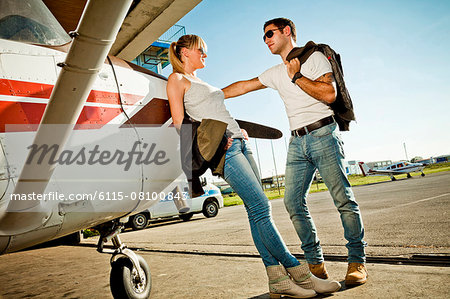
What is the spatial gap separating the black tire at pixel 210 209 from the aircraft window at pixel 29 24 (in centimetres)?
1102

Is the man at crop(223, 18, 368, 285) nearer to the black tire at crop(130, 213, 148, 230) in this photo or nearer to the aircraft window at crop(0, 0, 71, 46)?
the aircraft window at crop(0, 0, 71, 46)

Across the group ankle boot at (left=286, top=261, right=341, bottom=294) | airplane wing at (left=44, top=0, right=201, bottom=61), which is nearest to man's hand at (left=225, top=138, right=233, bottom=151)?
ankle boot at (left=286, top=261, right=341, bottom=294)

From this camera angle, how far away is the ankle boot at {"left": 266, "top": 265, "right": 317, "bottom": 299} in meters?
1.85

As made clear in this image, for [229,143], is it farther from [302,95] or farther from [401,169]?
[401,169]

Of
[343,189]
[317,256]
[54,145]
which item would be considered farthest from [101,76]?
[317,256]

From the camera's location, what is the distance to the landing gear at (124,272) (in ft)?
7.54

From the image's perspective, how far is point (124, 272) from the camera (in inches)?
92.9

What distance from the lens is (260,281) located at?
2.55 metres

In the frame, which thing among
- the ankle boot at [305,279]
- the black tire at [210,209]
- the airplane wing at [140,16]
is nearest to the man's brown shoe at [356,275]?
the ankle boot at [305,279]

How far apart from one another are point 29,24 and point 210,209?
37.1 feet

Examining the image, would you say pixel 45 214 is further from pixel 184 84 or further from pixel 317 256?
pixel 317 256

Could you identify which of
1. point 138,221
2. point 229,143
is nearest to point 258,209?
point 229,143

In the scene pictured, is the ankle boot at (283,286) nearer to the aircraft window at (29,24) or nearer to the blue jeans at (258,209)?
the blue jeans at (258,209)

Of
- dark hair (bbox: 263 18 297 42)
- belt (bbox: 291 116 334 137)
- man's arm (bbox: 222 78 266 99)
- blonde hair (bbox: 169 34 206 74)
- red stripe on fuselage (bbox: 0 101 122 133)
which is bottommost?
belt (bbox: 291 116 334 137)
